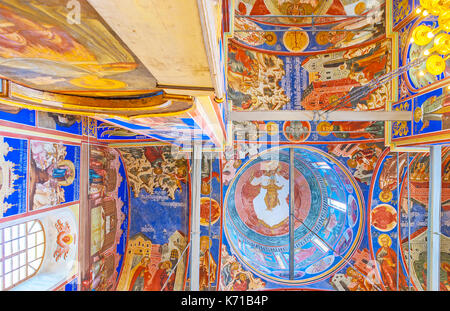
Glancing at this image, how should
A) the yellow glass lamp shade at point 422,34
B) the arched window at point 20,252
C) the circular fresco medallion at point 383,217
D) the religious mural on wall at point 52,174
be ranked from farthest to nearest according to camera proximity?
Result: the circular fresco medallion at point 383,217 < the religious mural on wall at point 52,174 < the arched window at point 20,252 < the yellow glass lamp shade at point 422,34

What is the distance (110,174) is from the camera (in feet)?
28.9

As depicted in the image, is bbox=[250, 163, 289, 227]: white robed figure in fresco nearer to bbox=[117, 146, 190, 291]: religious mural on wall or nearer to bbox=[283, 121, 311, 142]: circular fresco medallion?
bbox=[283, 121, 311, 142]: circular fresco medallion

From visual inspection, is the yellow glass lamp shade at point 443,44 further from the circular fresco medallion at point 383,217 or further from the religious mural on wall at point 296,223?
the circular fresco medallion at point 383,217

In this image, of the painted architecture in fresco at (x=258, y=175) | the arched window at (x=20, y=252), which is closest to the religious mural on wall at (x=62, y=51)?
the painted architecture in fresco at (x=258, y=175)

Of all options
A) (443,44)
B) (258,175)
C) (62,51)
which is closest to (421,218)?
(258,175)

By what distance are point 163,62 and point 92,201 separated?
24.9 ft

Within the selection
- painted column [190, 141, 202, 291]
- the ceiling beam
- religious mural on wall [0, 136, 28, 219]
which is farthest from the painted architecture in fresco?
painted column [190, 141, 202, 291]

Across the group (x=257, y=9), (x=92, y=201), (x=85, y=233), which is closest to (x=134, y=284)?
(x=85, y=233)

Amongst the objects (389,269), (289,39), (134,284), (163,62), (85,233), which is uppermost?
(289,39)

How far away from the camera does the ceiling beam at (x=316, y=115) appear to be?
225 inches

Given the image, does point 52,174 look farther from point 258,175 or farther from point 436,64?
point 436,64

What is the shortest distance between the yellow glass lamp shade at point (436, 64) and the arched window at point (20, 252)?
8280 millimetres

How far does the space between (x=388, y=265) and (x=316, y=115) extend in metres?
6.19

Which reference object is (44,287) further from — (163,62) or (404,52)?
(404,52)
